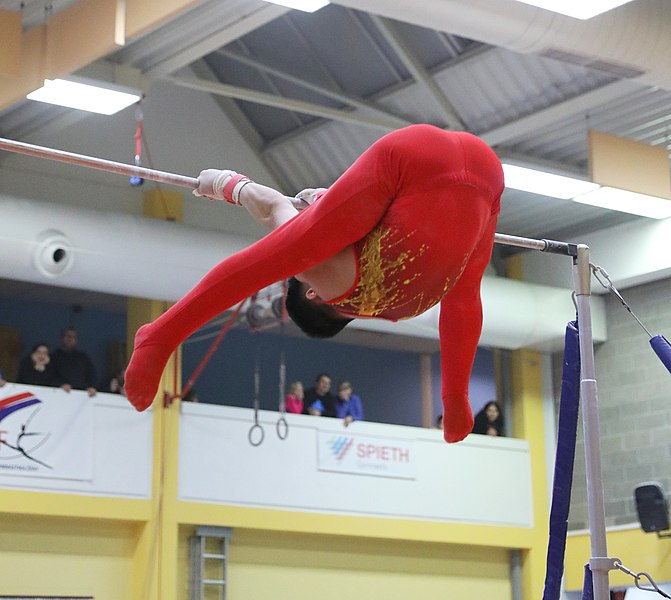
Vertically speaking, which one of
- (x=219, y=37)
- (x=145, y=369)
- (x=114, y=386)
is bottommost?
(x=145, y=369)

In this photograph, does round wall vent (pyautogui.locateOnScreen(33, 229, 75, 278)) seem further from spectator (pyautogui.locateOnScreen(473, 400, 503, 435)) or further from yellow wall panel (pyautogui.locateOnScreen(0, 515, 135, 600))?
spectator (pyautogui.locateOnScreen(473, 400, 503, 435))

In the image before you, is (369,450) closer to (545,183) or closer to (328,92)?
(545,183)

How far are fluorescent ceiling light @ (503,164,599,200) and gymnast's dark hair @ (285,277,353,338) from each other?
6.48 m

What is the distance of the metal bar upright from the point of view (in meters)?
4.29

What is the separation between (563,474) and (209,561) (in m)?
7.12

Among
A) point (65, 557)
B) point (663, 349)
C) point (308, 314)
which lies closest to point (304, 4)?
point (663, 349)

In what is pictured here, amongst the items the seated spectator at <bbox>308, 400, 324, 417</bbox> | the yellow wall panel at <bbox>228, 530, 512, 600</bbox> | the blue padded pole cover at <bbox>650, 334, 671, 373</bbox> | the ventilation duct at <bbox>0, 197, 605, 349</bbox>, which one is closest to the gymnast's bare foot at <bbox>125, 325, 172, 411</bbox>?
the blue padded pole cover at <bbox>650, 334, 671, 373</bbox>

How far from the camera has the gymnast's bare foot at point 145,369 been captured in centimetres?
368

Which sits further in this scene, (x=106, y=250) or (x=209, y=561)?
(x=209, y=561)

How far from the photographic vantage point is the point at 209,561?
11.4 meters

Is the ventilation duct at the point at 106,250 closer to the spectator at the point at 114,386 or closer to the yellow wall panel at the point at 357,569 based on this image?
the spectator at the point at 114,386

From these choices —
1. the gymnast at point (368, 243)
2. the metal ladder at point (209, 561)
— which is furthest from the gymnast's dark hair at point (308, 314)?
the metal ladder at point (209, 561)

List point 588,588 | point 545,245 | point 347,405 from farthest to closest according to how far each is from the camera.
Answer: point 347,405, point 545,245, point 588,588

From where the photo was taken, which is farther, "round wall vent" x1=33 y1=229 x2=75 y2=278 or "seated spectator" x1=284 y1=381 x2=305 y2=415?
"seated spectator" x1=284 y1=381 x2=305 y2=415
